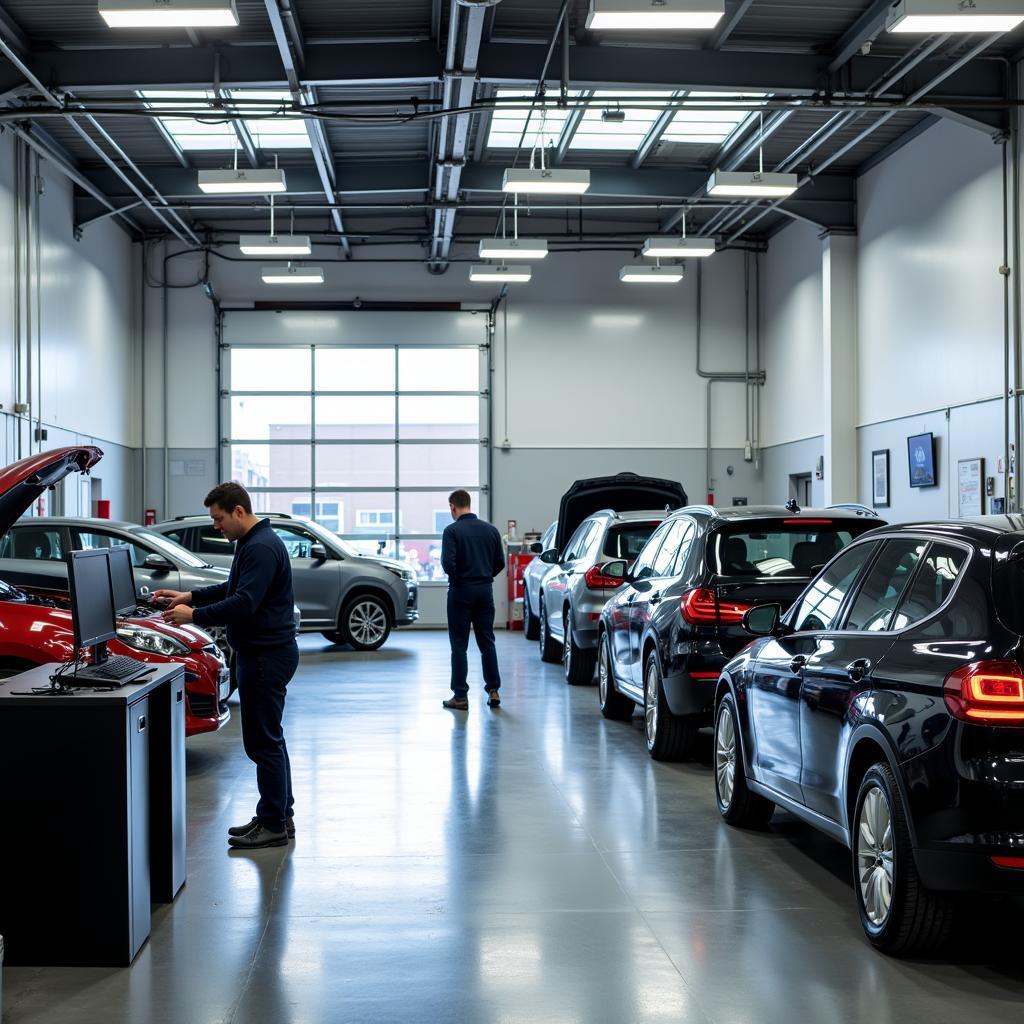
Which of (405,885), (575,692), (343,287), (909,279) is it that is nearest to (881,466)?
(909,279)

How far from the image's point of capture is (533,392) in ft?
74.1

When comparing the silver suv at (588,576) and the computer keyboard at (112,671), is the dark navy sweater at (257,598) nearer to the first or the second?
the computer keyboard at (112,671)

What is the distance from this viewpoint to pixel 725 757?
670 cm

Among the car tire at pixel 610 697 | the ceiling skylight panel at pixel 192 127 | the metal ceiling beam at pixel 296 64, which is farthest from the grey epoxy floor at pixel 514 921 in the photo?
the ceiling skylight panel at pixel 192 127

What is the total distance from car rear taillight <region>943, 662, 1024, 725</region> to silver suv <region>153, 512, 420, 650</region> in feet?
41.0

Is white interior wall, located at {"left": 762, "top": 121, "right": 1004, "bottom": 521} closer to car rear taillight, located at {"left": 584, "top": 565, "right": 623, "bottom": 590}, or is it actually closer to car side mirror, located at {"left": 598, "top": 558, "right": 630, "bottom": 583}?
car rear taillight, located at {"left": 584, "top": 565, "right": 623, "bottom": 590}

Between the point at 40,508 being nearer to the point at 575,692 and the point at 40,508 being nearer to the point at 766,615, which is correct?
the point at 575,692

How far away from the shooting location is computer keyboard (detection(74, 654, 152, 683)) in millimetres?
4793

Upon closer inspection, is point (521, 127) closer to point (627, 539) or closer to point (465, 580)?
point (627, 539)

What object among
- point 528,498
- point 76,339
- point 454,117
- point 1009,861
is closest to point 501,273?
point 454,117

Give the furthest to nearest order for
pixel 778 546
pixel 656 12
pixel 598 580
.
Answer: pixel 598 580, pixel 656 12, pixel 778 546

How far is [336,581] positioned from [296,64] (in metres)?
6.23

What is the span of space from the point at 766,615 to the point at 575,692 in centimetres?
599

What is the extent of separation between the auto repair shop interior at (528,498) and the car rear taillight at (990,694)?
0.5 inches
